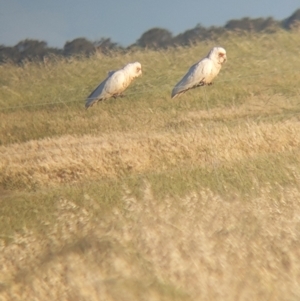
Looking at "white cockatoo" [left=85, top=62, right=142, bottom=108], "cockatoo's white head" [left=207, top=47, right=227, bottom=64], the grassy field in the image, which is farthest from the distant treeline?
"cockatoo's white head" [left=207, top=47, right=227, bottom=64]

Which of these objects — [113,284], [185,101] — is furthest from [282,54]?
[113,284]

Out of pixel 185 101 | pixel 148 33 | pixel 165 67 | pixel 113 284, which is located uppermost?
pixel 148 33

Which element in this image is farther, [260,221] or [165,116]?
[165,116]

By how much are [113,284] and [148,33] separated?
16796 mm

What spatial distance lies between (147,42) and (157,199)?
44.9 feet

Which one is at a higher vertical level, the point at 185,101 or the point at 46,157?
the point at 185,101

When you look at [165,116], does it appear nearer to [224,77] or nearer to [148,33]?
[224,77]

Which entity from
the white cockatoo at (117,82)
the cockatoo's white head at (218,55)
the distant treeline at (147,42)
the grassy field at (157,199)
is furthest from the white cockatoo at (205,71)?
the distant treeline at (147,42)

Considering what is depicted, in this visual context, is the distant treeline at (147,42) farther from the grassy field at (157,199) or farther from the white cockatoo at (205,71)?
the white cockatoo at (205,71)

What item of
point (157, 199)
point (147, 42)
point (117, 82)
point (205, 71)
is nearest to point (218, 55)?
point (205, 71)

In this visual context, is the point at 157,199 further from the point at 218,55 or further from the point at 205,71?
the point at 218,55

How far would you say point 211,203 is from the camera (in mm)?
5270

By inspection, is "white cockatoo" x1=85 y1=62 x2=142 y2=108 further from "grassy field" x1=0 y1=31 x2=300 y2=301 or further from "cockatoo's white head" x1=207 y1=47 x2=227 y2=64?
"cockatoo's white head" x1=207 y1=47 x2=227 y2=64

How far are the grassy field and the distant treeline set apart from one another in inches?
185
